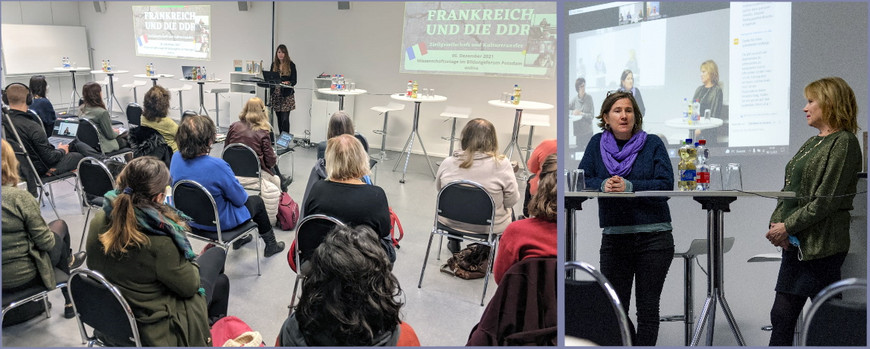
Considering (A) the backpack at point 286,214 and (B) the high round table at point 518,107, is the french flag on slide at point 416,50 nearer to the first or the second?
(B) the high round table at point 518,107

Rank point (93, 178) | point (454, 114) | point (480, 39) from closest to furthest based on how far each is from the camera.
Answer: point (93, 178)
point (454, 114)
point (480, 39)

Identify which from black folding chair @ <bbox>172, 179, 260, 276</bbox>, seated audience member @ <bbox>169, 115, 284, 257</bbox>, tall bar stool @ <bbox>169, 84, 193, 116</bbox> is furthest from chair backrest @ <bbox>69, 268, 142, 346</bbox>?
tall bar stool @ <bbox>169, 84, 193, 116</bbox>

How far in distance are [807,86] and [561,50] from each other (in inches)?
20.6

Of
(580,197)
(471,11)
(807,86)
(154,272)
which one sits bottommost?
(154,272)

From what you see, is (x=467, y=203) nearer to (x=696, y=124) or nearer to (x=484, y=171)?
(x=484, y=171)

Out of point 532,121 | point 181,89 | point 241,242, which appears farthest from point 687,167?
point 181,89

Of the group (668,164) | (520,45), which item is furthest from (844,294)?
(520,45)

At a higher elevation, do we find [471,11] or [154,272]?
[471,11]

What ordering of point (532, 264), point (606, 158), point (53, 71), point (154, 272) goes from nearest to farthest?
point (606, 158) → point (532, 264) → point (154, 272) → point (53, 71)

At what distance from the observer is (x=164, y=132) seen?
4203mm

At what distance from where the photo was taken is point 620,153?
1.07 meters

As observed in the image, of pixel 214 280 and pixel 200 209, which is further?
pixel 200 209

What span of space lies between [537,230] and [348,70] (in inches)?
229

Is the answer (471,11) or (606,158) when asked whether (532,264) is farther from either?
(471,11)
